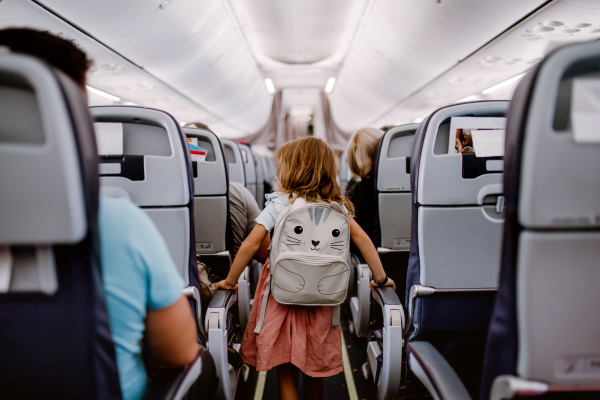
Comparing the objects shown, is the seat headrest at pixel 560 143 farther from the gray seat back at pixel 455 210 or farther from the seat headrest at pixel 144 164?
the seat headrest at pixel 144 164

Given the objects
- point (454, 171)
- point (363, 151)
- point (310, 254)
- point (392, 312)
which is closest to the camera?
point (454, 171)

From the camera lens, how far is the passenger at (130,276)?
0.76 metres

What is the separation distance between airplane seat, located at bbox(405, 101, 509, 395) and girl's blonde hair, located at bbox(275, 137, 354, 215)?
41 cm

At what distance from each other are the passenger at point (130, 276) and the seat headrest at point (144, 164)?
559 mm

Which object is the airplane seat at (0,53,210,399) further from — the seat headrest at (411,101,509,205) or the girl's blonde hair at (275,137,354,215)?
the seat headrest at (411,101,509,205)

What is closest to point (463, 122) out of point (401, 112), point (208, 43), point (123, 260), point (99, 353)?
point (123, 260)

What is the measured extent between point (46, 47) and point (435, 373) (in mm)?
1438

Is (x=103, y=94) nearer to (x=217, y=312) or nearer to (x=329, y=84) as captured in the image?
(x=217, y=312)

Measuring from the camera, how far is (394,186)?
7.91 ft

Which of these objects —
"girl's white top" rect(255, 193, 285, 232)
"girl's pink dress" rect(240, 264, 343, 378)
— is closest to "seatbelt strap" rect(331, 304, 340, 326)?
"girl's pink dress" rect(240, 264, 343, 378)

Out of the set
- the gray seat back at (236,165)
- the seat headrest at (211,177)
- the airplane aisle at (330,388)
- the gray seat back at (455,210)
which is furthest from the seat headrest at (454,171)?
the gray seat back at (236,165)

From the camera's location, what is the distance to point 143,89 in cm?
599

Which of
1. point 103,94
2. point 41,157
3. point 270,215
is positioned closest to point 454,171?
point 270,215

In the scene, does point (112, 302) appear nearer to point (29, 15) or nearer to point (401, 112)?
point (29, 15)
